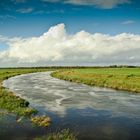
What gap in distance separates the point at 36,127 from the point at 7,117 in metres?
4.23

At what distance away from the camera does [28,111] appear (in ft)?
83.6

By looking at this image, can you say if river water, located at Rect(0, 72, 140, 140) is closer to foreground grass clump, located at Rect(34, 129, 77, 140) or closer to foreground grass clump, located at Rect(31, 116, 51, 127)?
foreground grass clump, located at Rect(31, 116, 51, 127)

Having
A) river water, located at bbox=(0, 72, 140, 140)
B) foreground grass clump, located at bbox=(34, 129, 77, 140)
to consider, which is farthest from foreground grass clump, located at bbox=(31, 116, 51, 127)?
foreground grass clump, located at bbox=(34, 129, 77, 140)

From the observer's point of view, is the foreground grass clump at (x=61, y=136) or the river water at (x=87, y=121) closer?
the foreground grass clump at (x=61, y=136)

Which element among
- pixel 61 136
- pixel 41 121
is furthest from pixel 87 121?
pixel 61 136

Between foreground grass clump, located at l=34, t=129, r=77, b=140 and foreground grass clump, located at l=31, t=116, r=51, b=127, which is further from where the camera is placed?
foreground grass clump, located at l=31, t=116, r=51, b=127

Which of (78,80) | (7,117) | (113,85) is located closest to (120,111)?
(7,117)

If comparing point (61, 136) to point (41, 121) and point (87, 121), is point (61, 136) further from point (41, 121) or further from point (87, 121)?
point (87, 121)

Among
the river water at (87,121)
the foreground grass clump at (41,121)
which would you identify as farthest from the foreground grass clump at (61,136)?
the foreground grass clump at (41,121)

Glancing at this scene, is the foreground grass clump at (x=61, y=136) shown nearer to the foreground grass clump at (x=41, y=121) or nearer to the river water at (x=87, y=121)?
the river water at (x=87, y=121)

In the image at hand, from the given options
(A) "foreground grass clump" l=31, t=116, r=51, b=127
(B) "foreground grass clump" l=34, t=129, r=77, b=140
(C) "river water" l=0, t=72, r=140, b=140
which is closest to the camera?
(B) "foreground grass clump" l=34, t=129, r=77, b=140

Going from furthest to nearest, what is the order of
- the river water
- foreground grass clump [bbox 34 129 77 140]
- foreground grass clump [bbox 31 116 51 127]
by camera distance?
foreground grass clump [bbox 31 116 51 127]
the river water
foreground grass clump [bbox 34 129 77 140]

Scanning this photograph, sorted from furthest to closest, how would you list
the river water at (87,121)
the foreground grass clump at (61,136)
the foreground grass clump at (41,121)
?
1. the foreground grass clump at (41,121)
2. the river water at (87,121)
3. the foreground grass clump at (61,136)

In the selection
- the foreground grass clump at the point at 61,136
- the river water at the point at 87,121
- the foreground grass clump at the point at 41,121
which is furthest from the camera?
the foreground grass clump at the point at 41,121
